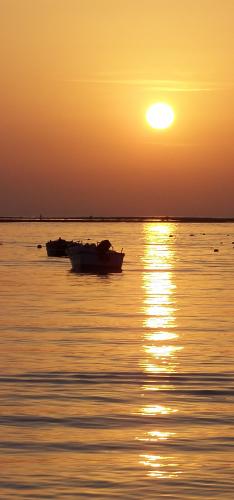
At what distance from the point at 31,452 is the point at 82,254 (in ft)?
215

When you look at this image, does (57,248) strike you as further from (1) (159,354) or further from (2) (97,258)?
(1) (159,354)

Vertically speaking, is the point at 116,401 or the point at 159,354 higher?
A: the point at 159,354

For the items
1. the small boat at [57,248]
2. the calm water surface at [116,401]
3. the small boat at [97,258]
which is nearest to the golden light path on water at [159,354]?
the calm water surface at [116,401]

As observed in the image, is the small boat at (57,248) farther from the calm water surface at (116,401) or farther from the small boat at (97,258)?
the calm water surface at (116,401)

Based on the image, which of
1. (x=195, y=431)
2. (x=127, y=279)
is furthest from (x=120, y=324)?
(x=127, y=279)

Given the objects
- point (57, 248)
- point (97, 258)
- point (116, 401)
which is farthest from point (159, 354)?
point (57, 248)

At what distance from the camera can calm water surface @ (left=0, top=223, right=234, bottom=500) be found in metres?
17.6

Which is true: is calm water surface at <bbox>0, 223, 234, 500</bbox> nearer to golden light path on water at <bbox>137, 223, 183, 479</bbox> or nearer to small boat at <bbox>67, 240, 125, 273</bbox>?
golden light path on water at <bbox>137, 223, 183, 479</bbox>

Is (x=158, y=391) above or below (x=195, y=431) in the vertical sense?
above

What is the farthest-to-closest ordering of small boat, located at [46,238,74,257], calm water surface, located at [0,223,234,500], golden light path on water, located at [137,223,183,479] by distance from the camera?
1. small boat, located at [46,238,74,257]
2. golden light path on water, located at [137,223,183,479]
3. calm water surface, located at [0,223,234,500]

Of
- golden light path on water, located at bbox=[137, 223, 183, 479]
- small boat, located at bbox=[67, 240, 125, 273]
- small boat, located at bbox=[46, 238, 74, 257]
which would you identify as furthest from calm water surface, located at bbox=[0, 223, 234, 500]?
small boat, located at bbox=[46, 238, 74, 257]

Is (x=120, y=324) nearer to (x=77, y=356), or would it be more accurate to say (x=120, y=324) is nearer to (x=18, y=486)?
(x=77, y=356)

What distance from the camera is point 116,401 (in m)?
24.7

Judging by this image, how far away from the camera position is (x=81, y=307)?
5219cm
